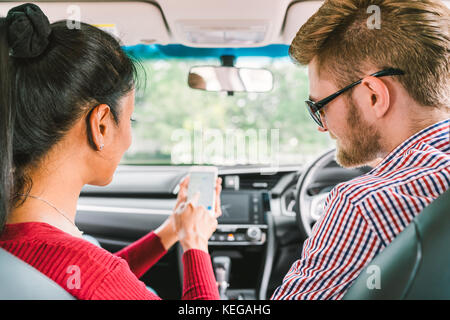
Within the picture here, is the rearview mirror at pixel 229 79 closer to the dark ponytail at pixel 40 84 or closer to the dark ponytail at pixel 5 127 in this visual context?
the dark ponytail at pixel 40 84

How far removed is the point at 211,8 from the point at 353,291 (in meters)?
1.31

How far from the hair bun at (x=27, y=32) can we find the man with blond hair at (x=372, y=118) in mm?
795

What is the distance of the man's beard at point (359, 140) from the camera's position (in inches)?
48.7

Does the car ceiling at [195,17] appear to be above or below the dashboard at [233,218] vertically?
above

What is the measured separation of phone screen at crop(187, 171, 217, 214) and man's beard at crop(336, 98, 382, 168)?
2.39 ft

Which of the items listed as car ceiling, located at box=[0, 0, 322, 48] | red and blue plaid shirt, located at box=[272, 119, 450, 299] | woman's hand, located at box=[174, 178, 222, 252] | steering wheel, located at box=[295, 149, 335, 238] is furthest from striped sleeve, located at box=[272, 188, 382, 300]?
steering wheel, located at box=[295, 149, 335, 238]

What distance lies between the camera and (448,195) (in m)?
0.83

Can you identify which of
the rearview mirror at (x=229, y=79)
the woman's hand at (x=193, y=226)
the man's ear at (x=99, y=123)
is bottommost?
the woman's hand at (x=193, y=226)

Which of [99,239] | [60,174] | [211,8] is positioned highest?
[211,8]

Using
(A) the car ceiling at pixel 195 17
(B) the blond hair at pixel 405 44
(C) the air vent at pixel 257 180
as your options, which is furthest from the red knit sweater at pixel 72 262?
(C) the air vent at pixel 257 180

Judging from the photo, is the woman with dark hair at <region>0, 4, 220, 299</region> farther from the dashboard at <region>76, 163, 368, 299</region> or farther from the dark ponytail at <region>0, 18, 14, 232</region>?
the dashboard at <region>76, 163, 368, 299</region>
